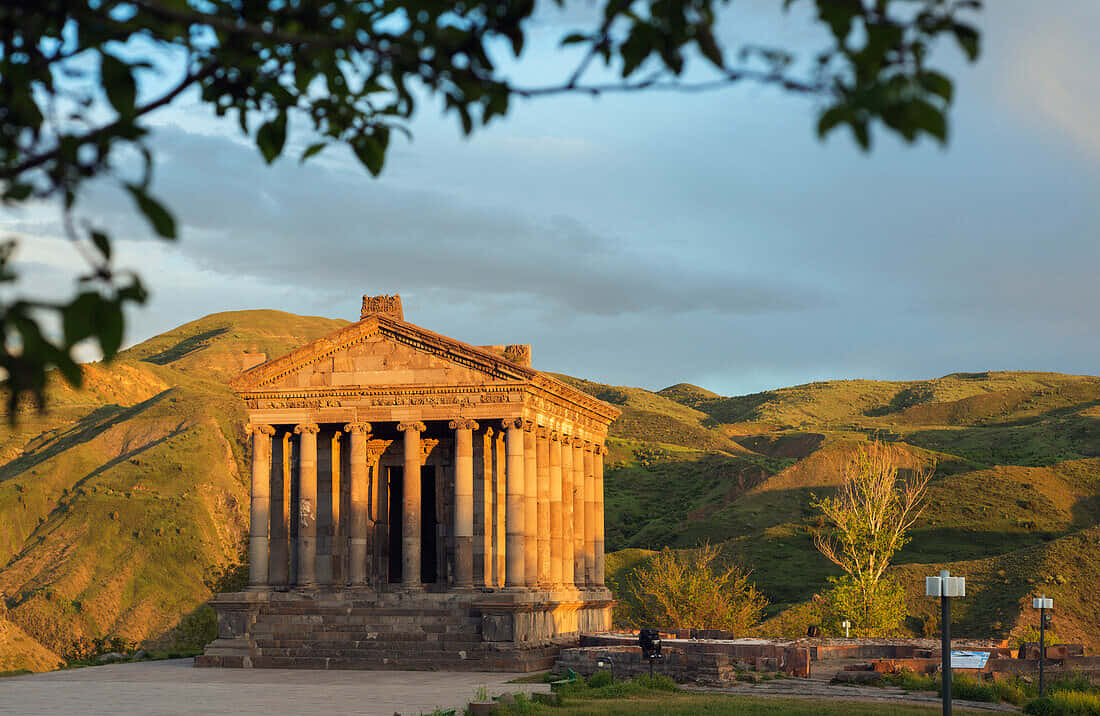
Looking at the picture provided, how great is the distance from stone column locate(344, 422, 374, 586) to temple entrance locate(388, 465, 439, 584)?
4.37 metres

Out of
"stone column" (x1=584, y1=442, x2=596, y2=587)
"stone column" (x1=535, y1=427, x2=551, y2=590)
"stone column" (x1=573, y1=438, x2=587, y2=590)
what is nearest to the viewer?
"stone column" (x1=535, y1=427, x2=551, y2=590)

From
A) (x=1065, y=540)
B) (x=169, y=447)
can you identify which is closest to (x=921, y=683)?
(x=1065, y=540)

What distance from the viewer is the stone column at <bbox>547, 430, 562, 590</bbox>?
4672 cm

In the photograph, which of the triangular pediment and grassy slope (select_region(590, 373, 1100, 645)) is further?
grassy slope (select_region(590, 373, 1100, 645))

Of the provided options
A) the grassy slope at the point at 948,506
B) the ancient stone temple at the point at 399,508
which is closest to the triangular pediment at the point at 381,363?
the ancient stone temple at the point at 399,508

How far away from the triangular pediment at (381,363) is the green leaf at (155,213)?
36232 mm

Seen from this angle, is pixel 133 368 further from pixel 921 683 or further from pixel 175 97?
pixel 175 97

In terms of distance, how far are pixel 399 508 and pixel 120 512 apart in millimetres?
68346

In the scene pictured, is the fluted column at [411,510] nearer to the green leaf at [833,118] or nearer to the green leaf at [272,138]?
the green leaf at [272,138]

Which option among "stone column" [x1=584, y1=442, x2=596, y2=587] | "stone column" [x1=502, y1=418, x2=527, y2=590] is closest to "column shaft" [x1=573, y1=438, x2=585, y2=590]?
"stone column" [x1=584, y1=442, x2=596, y2=587]

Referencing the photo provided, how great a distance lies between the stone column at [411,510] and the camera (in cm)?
4191

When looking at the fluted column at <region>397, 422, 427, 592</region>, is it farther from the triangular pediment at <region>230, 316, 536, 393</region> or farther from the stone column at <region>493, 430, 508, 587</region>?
the stone column at <region>493, 430, 508, 587</region>

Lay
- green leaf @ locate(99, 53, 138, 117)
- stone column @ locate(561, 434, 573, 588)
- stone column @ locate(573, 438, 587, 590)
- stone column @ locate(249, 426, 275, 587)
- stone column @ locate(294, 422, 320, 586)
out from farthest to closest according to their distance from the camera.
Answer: stone column @ locate(573, 438, 587, 590) < stone column @ locate(561, 434, 573, 588) < stone column @ locate(249, 426, 275, 587) < stone column @ locate(294, 422, 320, 586) < green leaf @ locate(99, 53, 138, 117)

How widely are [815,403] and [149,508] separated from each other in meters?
109
